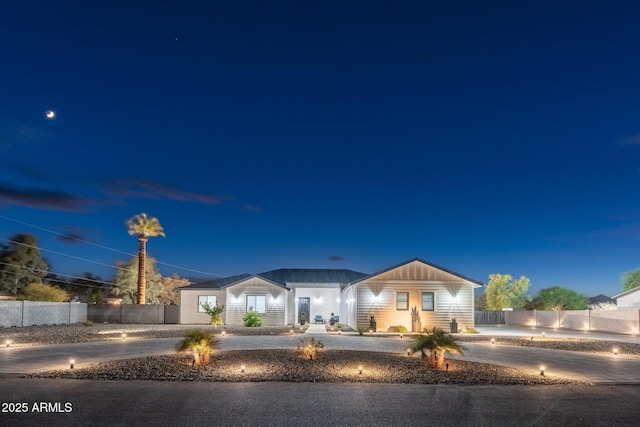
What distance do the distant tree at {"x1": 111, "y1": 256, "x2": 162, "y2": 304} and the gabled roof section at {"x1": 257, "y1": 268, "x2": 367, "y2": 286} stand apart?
45.0ft

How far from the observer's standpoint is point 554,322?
123ft

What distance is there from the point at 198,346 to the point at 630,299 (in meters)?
38.0

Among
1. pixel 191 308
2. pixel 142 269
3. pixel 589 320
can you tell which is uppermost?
pixel 142 269

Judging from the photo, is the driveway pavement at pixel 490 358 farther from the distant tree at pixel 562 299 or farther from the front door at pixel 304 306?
the distant tree at pixel 562 299

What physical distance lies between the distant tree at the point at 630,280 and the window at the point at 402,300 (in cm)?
3661

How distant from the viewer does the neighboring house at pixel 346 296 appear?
29.0m

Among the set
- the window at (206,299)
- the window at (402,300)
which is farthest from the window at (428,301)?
the window at (206,299)

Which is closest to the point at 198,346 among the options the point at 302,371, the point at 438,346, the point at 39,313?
the point at 302,371

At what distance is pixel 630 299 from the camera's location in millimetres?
39375

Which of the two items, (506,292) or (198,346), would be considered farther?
(506,292)

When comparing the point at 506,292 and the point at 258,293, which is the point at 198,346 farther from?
the point at 506,292

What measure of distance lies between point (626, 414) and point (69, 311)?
36.1 m

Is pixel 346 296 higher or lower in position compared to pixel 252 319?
higher

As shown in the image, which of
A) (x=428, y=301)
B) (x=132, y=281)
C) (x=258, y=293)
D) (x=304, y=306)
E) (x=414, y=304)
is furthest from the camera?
(x=132, y=281)
